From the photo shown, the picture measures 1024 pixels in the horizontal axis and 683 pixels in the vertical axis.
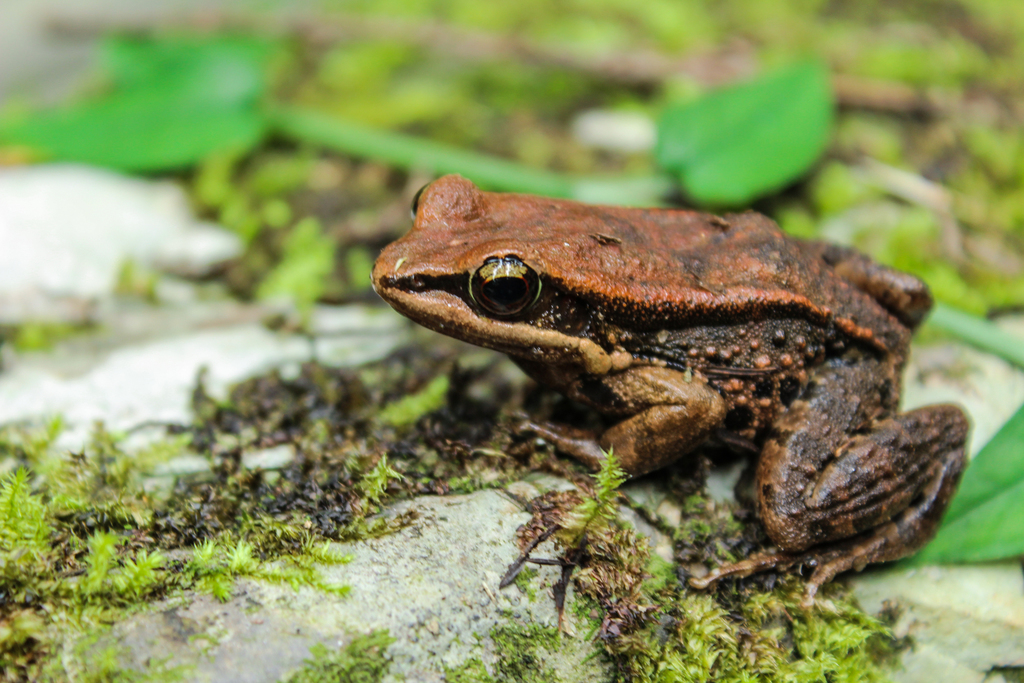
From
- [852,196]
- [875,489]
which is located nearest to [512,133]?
[852,196]

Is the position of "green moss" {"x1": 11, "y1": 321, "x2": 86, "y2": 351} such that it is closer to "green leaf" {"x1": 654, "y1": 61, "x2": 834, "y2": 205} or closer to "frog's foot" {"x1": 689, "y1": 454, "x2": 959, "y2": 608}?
"frog's foot" {"x1": 689, "y1": 454, "x2": 959, "y2": 608}

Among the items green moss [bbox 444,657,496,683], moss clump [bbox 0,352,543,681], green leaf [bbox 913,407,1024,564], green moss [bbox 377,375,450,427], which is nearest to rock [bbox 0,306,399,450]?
moss clump [bbox 0,352,543,681]

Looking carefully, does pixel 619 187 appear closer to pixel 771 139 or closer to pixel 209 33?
pixel 771 139

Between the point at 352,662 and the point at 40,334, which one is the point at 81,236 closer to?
the point at 40,334

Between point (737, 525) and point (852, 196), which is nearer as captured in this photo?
point (737, 525)

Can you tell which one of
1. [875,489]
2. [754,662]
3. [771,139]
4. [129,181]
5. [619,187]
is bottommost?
[754,662]

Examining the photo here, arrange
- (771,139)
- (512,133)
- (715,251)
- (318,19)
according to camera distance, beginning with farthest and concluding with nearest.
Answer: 1. (318,19)
2. (512,133)
3. (771,139)
4. (715,251)

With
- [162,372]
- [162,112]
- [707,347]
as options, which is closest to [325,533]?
[162,372]
